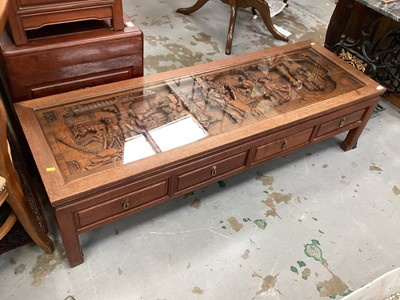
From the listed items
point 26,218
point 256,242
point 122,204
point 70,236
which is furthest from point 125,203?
point 256,242

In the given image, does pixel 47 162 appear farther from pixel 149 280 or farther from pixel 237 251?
pixel 237 251

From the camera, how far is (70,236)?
1185 millimetres

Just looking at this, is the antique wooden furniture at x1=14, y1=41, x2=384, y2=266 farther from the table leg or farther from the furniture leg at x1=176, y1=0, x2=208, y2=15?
the furniture leg at x1=176, y1=0, x2=208, y2=15

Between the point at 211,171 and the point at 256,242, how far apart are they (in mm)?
371

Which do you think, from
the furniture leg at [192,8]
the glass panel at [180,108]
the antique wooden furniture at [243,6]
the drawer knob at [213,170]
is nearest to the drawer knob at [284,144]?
the glass panel at [180,108]

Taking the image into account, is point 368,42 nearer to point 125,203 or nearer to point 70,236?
point 125,203

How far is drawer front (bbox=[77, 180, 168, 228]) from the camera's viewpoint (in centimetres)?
117

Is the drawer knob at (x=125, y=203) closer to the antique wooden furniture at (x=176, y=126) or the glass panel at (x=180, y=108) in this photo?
the antique wooden furniture at (x=176, y=126)

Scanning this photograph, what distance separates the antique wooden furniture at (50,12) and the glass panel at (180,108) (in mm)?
303

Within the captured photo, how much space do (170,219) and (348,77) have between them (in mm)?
1159

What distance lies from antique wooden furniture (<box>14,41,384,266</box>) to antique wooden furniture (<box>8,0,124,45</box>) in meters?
0.27

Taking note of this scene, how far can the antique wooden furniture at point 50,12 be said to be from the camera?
1.25 m

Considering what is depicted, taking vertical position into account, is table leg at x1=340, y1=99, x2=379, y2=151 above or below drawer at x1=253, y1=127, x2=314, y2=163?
below

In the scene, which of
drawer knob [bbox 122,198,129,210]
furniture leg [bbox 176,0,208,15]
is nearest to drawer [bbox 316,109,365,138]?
drawer knob [bbox 122,198,129,210]
